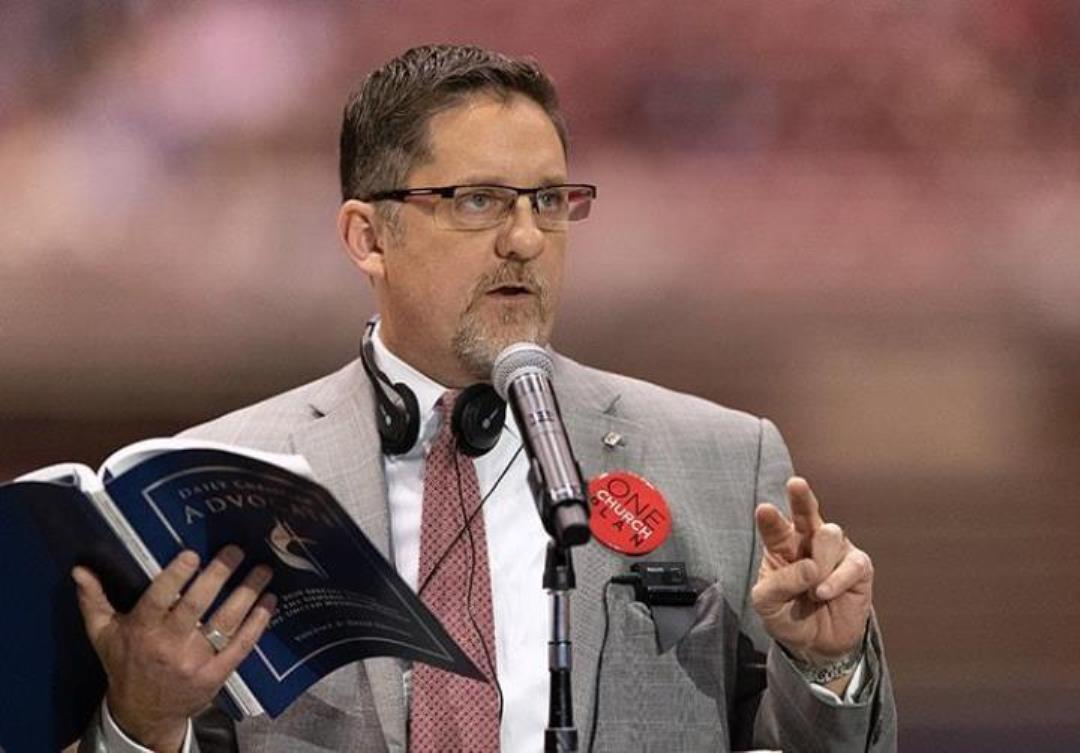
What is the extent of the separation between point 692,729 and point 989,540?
133cm

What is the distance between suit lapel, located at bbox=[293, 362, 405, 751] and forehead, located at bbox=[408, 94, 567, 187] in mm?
393

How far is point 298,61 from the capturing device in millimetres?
3789

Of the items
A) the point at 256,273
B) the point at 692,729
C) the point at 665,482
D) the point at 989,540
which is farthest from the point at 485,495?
the point at 989,540

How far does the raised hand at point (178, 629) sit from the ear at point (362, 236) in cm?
88

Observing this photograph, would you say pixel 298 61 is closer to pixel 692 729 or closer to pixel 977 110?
pixel 977 110

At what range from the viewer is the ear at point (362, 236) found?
3049 millimetres

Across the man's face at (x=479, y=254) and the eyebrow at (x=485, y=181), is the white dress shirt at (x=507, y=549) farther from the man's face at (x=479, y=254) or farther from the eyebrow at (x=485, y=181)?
the eyebrow at (x=485, y=181)

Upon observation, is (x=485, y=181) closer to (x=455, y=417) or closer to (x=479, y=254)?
(x=479, y=254)

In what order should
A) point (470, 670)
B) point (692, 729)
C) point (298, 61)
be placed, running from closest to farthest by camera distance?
point (470, 670) < point (692, 729) < point (298, 61)

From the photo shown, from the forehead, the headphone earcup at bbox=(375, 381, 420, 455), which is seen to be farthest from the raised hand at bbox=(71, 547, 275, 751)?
the forehead

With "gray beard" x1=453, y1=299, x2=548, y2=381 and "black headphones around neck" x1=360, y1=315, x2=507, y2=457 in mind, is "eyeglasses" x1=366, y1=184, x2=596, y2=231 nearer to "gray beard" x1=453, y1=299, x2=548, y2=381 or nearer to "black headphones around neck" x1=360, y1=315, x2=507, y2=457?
"gray beard" x1=453, y1=299, x2=548, y2=381

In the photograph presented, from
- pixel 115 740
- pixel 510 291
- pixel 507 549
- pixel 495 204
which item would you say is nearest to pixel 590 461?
pixel 507 549

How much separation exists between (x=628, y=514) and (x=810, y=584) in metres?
0.45

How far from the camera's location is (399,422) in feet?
9.54
